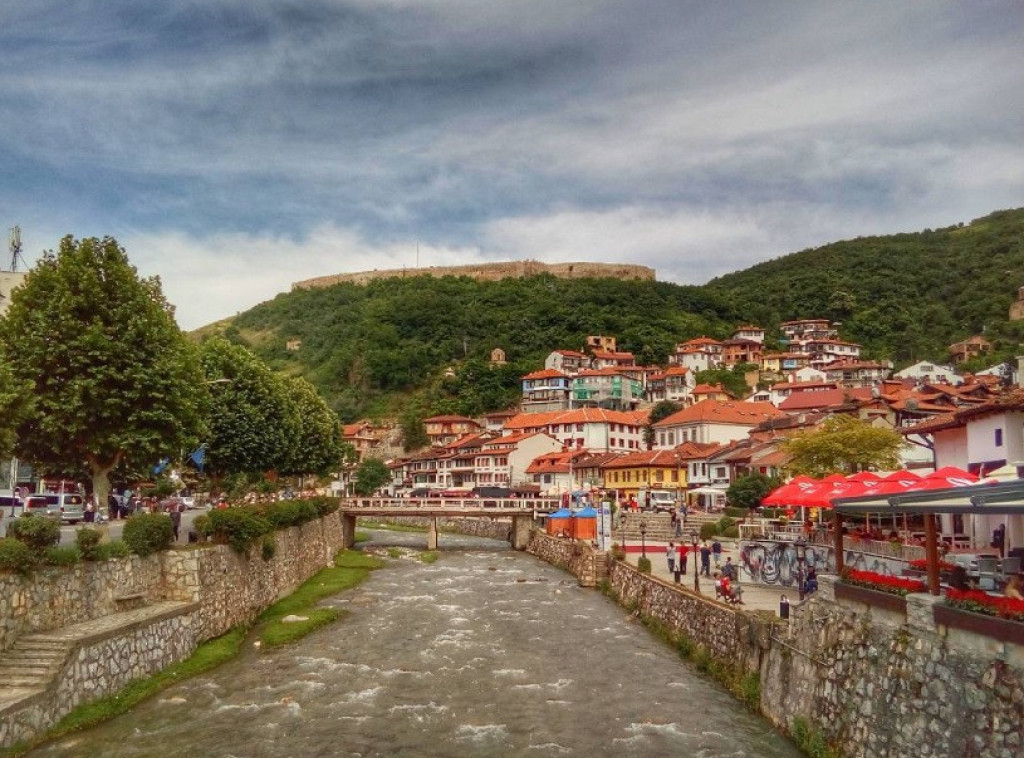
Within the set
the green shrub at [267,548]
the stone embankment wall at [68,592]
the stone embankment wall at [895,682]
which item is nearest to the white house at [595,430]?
the green shrub at [267,548]

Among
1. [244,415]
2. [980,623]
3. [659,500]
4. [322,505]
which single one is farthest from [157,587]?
[659,500]

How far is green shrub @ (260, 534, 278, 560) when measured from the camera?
3640 centimetres

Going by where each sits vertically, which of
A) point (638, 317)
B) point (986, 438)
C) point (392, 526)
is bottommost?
point (392, 526)

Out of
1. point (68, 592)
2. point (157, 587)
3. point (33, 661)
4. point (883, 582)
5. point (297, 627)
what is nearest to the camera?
point (883, 582)

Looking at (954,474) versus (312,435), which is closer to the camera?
(954,474)

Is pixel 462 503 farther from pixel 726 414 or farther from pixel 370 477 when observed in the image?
pixel 370 477

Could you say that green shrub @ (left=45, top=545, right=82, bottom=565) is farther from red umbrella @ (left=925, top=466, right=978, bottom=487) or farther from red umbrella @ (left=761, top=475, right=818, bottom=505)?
red umbrella @ (left=925, top=466, right=978, bottom=487)

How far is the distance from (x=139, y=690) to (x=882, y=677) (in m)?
19.3

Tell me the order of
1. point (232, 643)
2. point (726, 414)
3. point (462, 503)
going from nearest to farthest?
point (232, 643) → point (462, 503) → point (726, 414)

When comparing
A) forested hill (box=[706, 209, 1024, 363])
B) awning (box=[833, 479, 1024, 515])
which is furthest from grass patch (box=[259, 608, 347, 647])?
forested hill (box=[706, 209, 1024, 363])

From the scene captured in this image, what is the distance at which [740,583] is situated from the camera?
102 feet

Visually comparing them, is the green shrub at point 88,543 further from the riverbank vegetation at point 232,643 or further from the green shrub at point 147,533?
the riverbank vegetation at point 232,643

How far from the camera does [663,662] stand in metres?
28.0

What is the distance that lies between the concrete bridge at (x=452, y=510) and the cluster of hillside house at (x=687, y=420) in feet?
29.8
